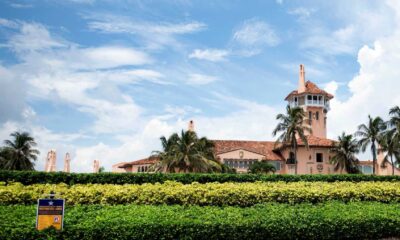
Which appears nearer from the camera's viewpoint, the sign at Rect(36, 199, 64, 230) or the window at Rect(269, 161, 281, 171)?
the sign at Rect(36, 199, 64, 230)

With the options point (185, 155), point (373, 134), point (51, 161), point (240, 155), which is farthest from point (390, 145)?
point (51, 161)

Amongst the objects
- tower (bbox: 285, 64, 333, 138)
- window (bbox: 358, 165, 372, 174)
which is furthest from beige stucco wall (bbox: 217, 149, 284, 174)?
window (bbox: 358, 165, 372, 174)

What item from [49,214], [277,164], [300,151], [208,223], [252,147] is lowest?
[208,223]

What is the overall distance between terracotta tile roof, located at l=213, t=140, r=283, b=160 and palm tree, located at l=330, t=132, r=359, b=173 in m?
7.12

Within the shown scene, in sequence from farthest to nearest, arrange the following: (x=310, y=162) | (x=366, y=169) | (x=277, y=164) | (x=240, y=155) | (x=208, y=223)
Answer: (x=366, y=169), (x=310, y=162), (x=277, y=164), (x=240, y=155), (x=208, y=223)

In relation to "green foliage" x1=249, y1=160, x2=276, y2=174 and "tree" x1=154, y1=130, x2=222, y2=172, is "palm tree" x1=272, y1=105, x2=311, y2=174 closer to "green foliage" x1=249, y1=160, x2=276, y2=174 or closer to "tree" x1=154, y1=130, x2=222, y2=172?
"green foliage" x1=249, y1=160, x2=276, y2=174

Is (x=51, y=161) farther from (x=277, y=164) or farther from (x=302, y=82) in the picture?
(x=302, y=82)

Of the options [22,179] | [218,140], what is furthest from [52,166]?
[218,140]

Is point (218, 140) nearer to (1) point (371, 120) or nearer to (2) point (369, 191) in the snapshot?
(1) point (371, 120)

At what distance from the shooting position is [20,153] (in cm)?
5316

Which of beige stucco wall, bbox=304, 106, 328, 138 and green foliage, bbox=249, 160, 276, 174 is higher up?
beige stucco wall, bbox=304, 106, 328, 138

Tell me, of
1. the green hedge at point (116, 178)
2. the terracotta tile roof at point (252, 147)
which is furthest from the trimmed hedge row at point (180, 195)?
the terracotta tile roof at point (252, 147)

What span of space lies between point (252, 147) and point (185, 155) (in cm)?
1840

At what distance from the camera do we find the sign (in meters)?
10.6
